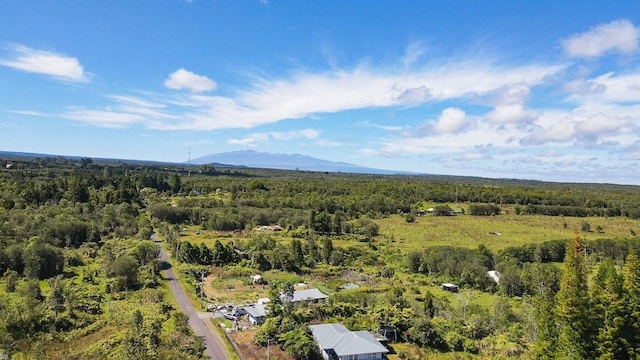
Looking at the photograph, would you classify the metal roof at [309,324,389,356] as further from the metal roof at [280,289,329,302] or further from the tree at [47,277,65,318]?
the tree at [47,277,65,318]

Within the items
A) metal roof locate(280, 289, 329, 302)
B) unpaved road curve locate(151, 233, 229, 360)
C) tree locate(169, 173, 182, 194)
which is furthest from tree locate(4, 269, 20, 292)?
tree locate(169, 173, 182, 194)

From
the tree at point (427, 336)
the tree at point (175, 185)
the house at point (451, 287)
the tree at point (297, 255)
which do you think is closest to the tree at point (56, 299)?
the tree at point (297, 255)

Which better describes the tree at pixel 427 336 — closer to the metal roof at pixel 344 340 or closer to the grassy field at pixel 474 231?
the metal roof at pixel 344 340

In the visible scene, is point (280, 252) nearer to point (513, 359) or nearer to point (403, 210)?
point (513, 359)

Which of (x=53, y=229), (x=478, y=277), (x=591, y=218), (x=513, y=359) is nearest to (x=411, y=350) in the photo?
(x=513, y=359)

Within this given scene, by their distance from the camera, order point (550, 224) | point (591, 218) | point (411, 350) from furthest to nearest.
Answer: point (591, 218) < point (550, 224) < point (411, 350)

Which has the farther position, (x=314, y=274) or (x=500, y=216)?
(x=500, y=216)
